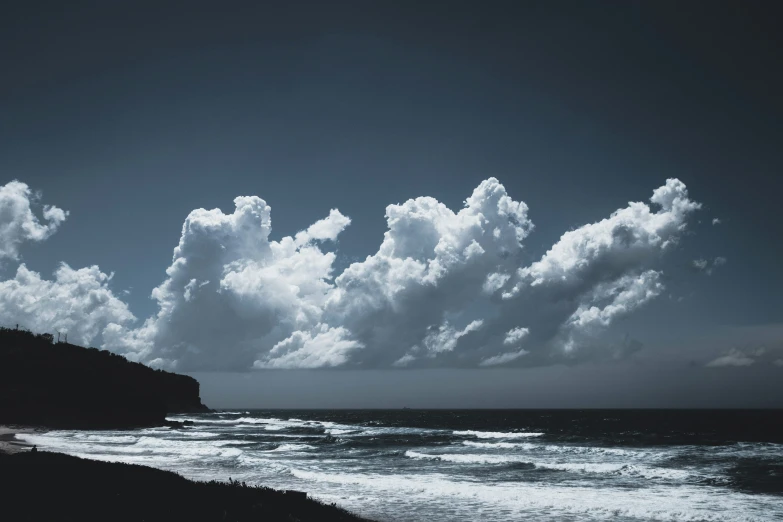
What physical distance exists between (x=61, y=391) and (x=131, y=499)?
64.8 m

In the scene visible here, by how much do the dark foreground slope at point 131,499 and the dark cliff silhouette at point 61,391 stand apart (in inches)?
2043

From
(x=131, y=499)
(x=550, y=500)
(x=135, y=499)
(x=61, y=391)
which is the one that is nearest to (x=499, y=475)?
(x=550, y=500)

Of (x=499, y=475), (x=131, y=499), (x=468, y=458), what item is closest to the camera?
(x=131, y=499)

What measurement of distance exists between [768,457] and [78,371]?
265 feet

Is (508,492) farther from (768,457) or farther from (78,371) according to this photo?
(78,371)

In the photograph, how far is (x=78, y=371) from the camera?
75.8 m

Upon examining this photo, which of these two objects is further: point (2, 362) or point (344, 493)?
point (2, 362)

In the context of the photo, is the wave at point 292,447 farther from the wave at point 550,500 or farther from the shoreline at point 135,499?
the shoreline at point 135,499

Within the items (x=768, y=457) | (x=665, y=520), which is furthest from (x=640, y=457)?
(x=665, y=520)

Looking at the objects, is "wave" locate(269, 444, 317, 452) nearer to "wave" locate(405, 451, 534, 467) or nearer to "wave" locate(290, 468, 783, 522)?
"wave" locate(405, 451, 534, 467)

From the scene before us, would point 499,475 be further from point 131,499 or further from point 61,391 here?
point 61,391

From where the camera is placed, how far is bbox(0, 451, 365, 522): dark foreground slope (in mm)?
15445

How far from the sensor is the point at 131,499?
1733 cm

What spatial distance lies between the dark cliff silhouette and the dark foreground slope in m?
51.9
